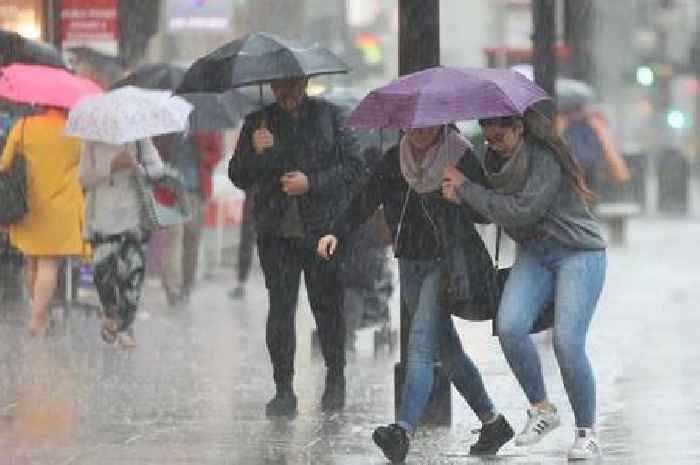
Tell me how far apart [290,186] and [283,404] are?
1106 mm

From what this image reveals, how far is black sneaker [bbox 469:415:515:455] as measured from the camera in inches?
384

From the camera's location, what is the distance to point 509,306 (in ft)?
31.1

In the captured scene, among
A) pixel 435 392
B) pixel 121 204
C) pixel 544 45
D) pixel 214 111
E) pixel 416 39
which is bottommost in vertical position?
pixel 435 392

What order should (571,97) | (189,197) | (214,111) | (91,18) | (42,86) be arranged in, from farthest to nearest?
(571,97) < (189,197) < (91,18) < (214,111) < (42,86)

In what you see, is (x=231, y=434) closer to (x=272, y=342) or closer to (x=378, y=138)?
(x=272, y=342)

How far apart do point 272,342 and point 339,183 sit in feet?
A: 2.89

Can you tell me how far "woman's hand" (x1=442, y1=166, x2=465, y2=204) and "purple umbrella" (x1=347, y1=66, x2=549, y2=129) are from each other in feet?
0.97

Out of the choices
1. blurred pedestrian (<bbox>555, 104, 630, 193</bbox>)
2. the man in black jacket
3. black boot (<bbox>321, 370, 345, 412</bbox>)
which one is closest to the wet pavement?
black boot (<bbox>321, 370, 345, 412</bbox>)

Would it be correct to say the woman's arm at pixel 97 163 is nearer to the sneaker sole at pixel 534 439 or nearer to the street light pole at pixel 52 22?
the street light pole at pixel 52 22

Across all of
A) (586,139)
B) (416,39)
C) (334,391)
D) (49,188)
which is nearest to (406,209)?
(416,39)

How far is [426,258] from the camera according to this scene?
9.71 m

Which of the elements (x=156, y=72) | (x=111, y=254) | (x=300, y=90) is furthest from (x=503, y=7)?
(x=300, y=90)

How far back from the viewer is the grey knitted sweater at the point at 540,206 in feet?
30.7

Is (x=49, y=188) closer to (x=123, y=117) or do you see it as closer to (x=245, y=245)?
(x=123, y=117)
